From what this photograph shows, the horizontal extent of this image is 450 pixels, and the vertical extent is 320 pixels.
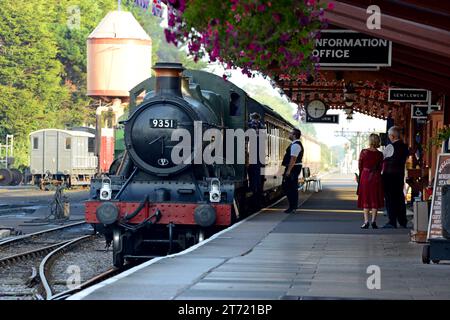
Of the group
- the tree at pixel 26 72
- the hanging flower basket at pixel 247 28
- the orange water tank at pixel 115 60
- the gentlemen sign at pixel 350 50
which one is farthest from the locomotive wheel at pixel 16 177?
the hanging flower basket at pixel 247 28

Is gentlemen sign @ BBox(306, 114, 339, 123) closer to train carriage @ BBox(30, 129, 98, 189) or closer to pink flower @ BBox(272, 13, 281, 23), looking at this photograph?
train carriage @ BBox(30, 129, 98, 189)

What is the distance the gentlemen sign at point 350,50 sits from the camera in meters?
15.6

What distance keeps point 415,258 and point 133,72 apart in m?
58.7

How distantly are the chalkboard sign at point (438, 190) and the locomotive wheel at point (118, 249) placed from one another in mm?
5598

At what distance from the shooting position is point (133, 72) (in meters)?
71.4

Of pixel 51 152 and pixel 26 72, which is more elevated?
pixel 26 72

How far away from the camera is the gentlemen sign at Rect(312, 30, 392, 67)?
51.2 feet

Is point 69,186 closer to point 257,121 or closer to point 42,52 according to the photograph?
point 42,52

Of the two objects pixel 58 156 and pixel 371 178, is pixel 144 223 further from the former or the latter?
pixel 58 156

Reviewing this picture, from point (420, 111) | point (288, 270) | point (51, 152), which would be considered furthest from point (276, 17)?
point (51, 152)

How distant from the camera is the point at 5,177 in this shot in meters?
61.3

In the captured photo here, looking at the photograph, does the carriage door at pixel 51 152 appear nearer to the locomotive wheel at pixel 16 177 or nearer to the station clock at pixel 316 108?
the locomotive wheel at pixel 16 177

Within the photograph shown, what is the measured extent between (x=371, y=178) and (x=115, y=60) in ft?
178
